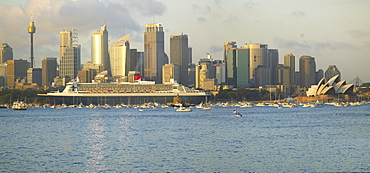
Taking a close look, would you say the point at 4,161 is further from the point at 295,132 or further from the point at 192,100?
the point at 192,100

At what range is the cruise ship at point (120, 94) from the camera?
156250 millimetres

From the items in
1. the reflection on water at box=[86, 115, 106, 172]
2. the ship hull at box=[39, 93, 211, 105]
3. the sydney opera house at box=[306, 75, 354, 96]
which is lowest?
the reflection on water at box=[86, 115, 106, 172]

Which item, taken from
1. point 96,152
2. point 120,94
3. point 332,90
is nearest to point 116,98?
point 120,94

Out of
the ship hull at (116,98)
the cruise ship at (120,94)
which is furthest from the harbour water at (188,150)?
the cruise ship at (120,94)

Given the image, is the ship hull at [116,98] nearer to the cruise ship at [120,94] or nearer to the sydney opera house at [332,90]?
the cruise ship at [120,94]

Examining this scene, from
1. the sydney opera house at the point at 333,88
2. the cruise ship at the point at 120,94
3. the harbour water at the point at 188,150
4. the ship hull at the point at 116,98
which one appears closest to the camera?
the harbour water at the point at 188,150

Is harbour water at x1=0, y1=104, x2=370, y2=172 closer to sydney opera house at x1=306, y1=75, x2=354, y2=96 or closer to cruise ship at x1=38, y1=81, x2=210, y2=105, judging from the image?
cruise ship at x1=38, y1=81, x2=210, y2=105

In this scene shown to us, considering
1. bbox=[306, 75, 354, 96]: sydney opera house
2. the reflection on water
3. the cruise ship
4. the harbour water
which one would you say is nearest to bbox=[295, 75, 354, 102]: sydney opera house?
bbox=[306, 75, 354, 96]: sydney opera house

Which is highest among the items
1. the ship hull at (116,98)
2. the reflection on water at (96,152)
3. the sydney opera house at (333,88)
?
the sydney opera house at (333,88)

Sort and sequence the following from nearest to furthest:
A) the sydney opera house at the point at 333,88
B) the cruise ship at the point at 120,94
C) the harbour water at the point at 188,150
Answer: the harbour water at the point at 188,150 → the cruise ship at the point at 120,94 → the sydney opera house at the point at 333,88

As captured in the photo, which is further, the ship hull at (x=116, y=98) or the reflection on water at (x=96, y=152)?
the ship hull at (x=116, y=98)

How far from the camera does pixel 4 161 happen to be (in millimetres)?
36469

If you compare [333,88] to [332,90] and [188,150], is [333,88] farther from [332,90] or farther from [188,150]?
[188,150]

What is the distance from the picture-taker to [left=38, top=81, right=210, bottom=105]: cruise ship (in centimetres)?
15625
